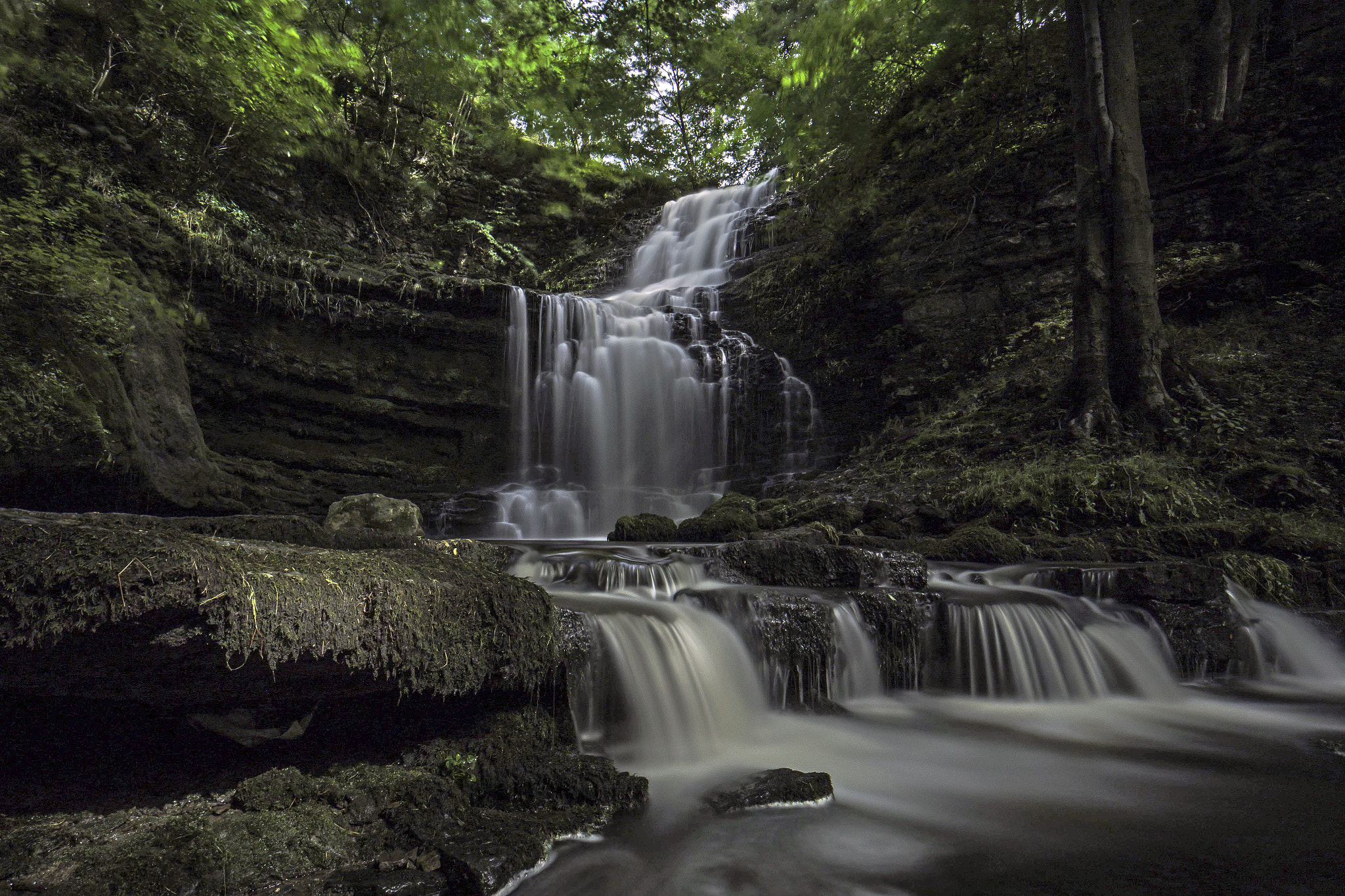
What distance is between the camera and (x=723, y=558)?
17.6ft

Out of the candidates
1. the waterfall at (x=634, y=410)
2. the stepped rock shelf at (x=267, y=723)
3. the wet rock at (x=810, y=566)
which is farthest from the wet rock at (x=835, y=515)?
the stepped rock shelf at (x=267, y=723)

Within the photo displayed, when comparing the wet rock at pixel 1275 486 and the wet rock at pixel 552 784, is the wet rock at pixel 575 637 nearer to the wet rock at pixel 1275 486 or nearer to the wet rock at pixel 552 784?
the wet rock at pixel 552 784

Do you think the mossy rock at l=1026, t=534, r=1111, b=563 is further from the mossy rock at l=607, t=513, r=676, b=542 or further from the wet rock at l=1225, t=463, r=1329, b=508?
the mossy rock at l=607, t=513, r=676, b=542

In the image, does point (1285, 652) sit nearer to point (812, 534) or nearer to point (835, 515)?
point (812, 534)

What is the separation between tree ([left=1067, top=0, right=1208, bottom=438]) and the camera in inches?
307

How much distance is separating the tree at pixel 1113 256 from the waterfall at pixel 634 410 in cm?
495

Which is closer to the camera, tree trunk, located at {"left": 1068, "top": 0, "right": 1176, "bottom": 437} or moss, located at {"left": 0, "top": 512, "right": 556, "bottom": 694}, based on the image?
moss, located at {"left": 0, "top": 512, "right": 556, "bottom": 694}

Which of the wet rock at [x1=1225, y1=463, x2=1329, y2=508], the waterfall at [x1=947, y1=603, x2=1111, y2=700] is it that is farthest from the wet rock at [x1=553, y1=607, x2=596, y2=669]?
the wet rock at [x1=1225, y1=463, x2=1329, y2=508]

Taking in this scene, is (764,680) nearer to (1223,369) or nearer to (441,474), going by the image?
(1223,369)

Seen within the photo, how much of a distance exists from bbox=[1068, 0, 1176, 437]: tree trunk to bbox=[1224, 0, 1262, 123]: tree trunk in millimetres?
3074

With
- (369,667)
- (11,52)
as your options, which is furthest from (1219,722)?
(11,52)

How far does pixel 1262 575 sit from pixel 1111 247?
4.75 meters

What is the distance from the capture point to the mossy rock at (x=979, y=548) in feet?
20.9

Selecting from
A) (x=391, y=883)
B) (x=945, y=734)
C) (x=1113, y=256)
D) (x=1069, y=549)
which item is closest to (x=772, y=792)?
(x=391, y=883)
